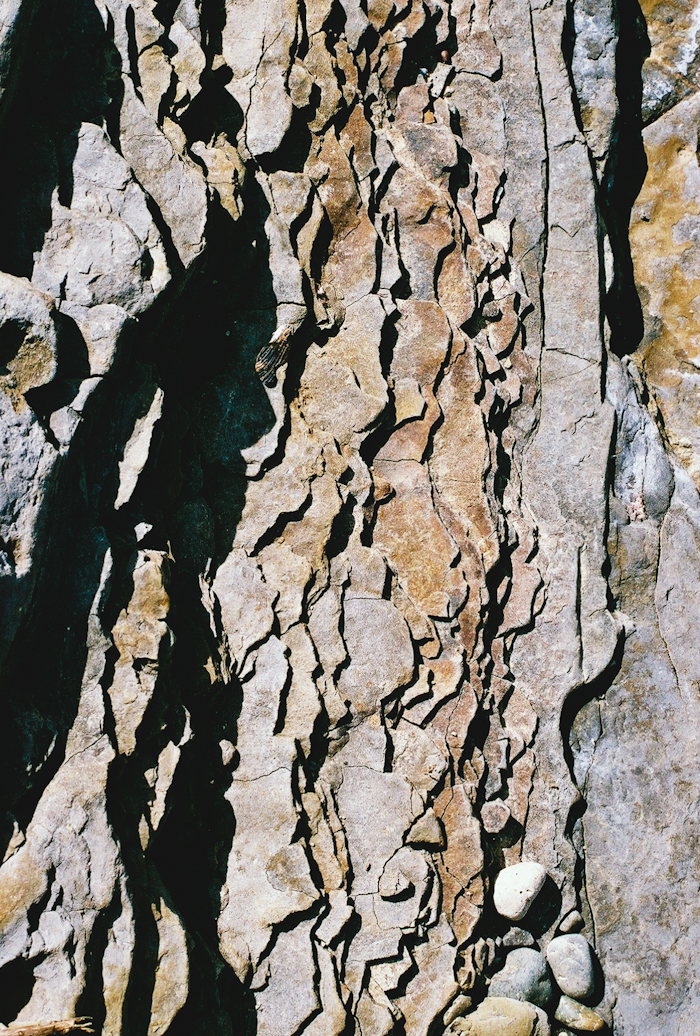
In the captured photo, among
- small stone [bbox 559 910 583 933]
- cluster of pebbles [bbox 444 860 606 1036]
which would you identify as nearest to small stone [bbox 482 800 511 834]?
cluster of pebbles [bbox 444 860 606 1036]

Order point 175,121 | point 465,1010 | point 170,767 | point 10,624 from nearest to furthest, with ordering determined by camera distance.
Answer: point 10,624 < point 170,767 < point 465,1010 < point 175,121

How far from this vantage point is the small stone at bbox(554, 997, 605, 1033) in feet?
9.82

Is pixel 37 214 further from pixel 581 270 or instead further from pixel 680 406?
pixel 680 406

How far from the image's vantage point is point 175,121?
3189 mm

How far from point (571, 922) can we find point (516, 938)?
21 cm

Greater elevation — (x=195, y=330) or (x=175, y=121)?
(x=175, y=121)

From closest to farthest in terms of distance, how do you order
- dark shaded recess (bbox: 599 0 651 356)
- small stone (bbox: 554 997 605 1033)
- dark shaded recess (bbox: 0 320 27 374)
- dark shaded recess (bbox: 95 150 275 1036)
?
1. dark shaded recess (bbox: 0 320 27 374)
2. dark shaded recess (bbox: 95 150 275 1036)
3. small stone (bbox: 554 997 605 1033)
4. dark shaded recess (bbox: 599 0 651 356)

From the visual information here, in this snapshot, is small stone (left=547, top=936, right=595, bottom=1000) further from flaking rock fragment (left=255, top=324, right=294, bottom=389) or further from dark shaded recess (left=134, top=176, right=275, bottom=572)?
flaking rock fragment (left=255, top=324, right=294, bottom=389)

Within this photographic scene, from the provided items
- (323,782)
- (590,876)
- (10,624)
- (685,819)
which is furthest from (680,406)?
(10,624)

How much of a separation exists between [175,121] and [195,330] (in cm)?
72

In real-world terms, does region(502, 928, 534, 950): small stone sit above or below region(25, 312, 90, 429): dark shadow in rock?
below

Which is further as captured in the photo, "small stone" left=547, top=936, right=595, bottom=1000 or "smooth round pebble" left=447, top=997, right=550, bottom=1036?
"small stone" left=547, top=936, right=595, bottom=1000

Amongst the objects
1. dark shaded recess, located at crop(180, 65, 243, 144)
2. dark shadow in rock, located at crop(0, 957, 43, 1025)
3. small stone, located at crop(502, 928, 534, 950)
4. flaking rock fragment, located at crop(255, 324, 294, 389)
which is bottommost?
dark shadow in rock, located at crop(0, 957, 43, 1025)

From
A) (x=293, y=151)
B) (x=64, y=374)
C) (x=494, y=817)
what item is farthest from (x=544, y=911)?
(x=293, y=151)
